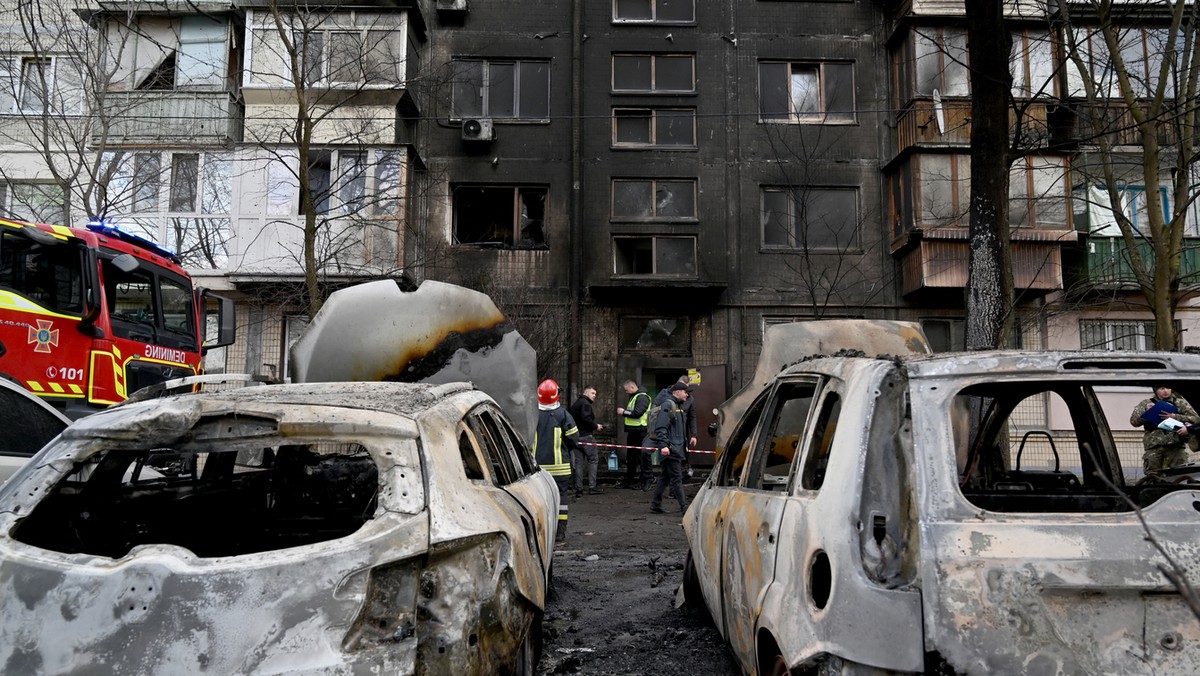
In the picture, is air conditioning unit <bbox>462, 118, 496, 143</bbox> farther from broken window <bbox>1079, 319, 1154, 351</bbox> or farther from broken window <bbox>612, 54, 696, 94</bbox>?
broken window <bbox>1079, 319, 1154, 351</bbox>

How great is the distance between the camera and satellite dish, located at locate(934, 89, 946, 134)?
693 inches

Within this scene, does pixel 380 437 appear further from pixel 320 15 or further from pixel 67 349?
pixel 320 15

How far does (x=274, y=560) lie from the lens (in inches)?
94.7

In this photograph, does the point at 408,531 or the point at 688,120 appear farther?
the point at 688,120

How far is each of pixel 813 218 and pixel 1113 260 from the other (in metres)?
6.69

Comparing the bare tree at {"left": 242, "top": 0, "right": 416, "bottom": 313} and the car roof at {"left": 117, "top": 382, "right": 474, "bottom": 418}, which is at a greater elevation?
the bare tree at {"left": 242, "top": 0, "right": 416, "bottom": 313}

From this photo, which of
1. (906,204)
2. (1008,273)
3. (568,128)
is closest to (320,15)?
(568,128)

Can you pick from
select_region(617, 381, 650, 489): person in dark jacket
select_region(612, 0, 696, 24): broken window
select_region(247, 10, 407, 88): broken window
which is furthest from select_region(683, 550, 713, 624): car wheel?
select_region(612, 0, 696, 24): broken window

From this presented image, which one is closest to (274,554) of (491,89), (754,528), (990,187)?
(754,528)

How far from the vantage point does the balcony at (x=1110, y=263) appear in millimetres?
17266

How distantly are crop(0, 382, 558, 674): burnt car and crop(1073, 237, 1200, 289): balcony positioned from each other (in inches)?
709

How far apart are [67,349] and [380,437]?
22.7 ft

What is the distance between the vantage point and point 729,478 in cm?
475

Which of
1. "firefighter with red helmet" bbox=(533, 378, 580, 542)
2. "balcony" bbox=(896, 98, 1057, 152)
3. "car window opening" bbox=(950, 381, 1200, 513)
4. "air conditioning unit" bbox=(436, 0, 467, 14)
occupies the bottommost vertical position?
"firefighter with red helmet" bbox=(533, 378, 580, 542)
